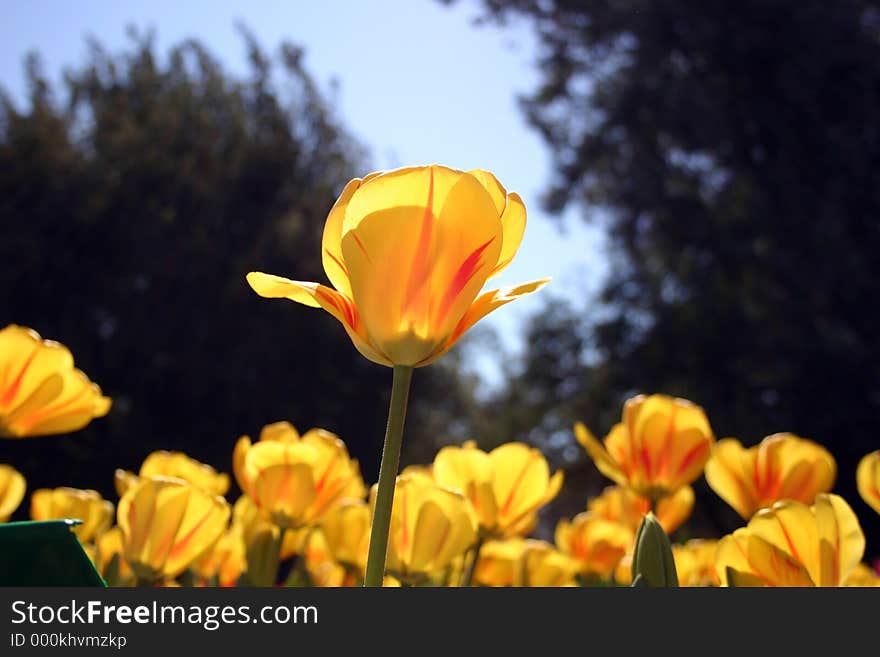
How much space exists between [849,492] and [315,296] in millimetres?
10378

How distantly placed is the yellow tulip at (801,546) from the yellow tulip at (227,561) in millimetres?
500

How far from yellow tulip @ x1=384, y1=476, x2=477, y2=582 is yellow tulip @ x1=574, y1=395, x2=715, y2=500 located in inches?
7.9

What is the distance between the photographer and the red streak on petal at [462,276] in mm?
343

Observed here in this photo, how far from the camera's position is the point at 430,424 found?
11.8 metres

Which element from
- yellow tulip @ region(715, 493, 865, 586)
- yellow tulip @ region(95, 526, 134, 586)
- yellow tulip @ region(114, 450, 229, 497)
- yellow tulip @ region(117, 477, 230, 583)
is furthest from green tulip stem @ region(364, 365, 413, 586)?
yellow tulip @ region(114, 450, 229, 497)

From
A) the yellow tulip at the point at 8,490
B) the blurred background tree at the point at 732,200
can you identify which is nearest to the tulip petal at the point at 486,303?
the yellow tulip at the point at 8,490

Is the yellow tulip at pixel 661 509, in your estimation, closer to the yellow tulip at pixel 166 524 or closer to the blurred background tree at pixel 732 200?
the yellow tulip at pixel 166 524

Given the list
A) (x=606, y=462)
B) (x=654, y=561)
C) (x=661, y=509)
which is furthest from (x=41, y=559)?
(x=661, y=509)

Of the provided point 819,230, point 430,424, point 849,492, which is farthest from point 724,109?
point 430,424

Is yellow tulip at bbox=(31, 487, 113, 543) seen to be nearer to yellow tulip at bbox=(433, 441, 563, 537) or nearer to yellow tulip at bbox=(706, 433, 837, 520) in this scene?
yellow tulip at bbox=(433, 441, 563, 537)

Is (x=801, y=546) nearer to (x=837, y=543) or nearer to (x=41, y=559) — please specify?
(x=837, y=543)

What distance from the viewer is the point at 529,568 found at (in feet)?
2.71

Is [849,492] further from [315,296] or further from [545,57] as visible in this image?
[315,296]

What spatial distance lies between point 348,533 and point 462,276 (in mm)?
445
